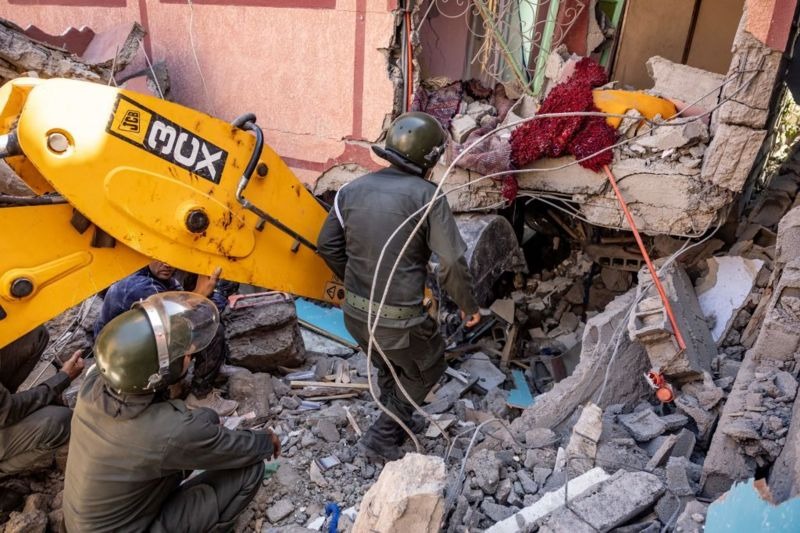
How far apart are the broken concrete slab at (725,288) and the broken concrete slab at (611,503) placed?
2089 mm

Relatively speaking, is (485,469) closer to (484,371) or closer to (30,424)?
(484,371)

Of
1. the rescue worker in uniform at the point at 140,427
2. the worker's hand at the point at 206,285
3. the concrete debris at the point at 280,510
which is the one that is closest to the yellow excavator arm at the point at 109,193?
the worker's hand at the point at 206,285

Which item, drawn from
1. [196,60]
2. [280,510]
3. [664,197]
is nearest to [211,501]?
[280,510]

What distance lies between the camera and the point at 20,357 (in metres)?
3.47

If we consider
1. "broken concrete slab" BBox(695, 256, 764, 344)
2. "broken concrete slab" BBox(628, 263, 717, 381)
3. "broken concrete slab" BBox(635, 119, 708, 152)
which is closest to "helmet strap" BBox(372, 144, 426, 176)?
"broken concrete slab" BBox(628, 263, 717, 381)

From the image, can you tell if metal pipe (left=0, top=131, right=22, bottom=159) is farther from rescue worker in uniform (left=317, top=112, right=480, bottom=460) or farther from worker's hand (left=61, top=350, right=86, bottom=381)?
worker's hand (left=61, top=350, right=86, bottom=381)

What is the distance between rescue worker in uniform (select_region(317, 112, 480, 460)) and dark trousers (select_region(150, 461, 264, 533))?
106cm

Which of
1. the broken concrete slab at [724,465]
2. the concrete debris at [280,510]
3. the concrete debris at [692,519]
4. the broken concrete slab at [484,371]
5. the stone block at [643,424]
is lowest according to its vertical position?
the broken concrete slab at [484,371]

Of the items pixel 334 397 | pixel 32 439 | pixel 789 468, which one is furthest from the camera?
pixel 334 397

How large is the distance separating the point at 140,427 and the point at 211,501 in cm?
65

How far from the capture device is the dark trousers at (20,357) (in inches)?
134

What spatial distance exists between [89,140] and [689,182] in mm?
4227

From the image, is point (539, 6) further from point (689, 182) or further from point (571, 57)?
point (689, 182)

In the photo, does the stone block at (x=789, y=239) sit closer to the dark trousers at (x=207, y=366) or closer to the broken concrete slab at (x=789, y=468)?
the broken concrete slab at (x=789, y=468)
